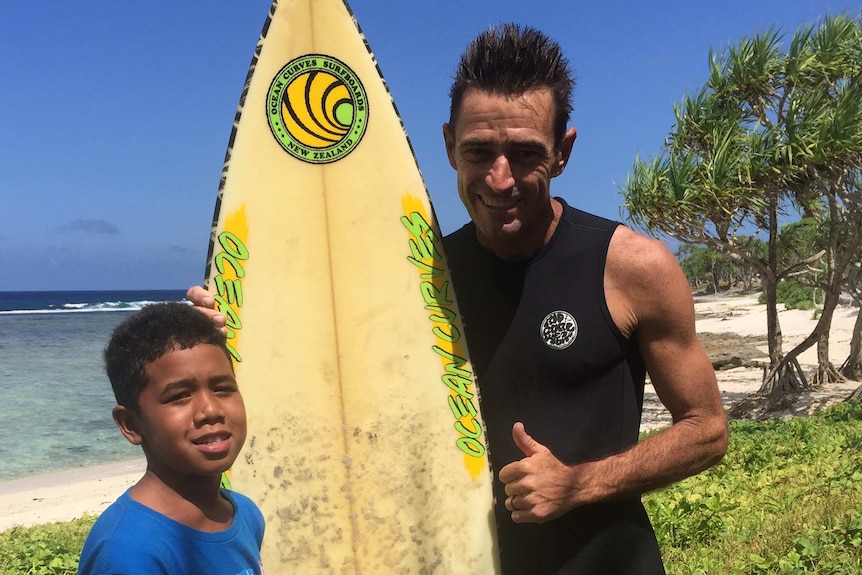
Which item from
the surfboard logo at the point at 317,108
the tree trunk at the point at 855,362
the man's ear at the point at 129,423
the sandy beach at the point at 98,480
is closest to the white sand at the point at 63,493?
the sandy beach at the point at 98,480

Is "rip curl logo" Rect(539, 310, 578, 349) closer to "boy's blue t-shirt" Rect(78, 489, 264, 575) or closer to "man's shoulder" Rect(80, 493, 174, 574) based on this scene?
"boy's blue t-shirt" Rect(78, 489, 264, 575)

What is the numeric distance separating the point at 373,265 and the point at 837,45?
1004cm

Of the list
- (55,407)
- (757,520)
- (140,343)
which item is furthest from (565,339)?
(55,407)

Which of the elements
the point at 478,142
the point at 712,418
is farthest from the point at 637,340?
the point at 478,142

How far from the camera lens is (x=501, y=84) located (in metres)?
1.67

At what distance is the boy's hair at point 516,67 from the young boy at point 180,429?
87 cm

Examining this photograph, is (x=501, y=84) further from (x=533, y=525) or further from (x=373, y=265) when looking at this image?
(x=533, y=525)

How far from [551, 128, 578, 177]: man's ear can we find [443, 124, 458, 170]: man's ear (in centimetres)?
26

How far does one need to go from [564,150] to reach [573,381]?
58cm

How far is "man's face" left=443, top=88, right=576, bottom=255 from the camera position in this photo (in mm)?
1669

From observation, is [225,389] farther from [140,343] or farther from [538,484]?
[538,484]

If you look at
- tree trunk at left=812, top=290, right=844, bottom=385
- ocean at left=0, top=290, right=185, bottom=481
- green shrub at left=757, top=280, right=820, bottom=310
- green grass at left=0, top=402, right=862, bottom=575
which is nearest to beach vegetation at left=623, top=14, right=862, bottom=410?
tree trunk at left=812, top=290, right=844, bottom=385

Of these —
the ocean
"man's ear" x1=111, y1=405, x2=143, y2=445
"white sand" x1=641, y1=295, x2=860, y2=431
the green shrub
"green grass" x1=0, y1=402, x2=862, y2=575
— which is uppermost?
"man's ear" x1=111, y1=405, x2=143, y2=445

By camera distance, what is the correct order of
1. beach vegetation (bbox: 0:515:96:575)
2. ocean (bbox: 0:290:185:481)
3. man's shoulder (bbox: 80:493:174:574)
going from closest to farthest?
man's shoulder (bbox: 80:493:174:574) < beach vegetation (bbox: 0:515:96:575) < ocean (bbox: 0:290:185:481)
